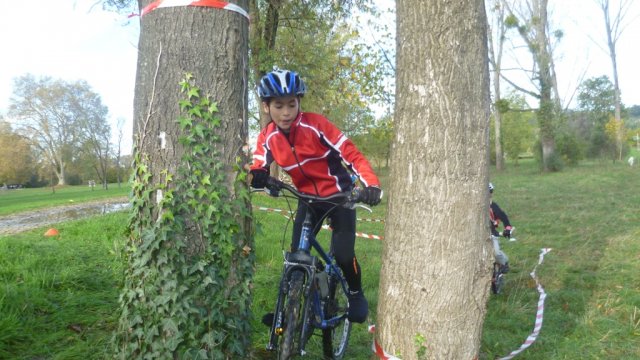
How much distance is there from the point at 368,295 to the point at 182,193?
3.20 m

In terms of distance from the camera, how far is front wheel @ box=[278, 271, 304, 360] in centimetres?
280

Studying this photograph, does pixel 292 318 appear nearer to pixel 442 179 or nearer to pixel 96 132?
pixel 442 179

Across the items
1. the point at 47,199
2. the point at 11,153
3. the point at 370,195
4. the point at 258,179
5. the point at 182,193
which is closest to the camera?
the point at 182,193

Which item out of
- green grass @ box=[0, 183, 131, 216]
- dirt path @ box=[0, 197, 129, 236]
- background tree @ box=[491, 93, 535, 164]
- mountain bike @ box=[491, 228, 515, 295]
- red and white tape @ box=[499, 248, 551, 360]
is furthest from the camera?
background tree @ box=[491, 93, 535, 164]

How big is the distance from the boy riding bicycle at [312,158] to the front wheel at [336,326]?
9 centimetres

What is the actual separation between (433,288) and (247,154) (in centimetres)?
140

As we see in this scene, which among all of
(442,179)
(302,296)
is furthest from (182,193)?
(442,179)

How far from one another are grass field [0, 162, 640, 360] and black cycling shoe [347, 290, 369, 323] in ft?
1.39

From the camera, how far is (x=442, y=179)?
101 inches

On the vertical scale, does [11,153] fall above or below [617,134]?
below

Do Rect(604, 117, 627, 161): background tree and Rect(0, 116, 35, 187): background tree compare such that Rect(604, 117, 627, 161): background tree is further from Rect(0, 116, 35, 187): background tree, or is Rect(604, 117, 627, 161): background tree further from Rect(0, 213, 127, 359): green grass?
Rect(0, 116, 35, 187): background tree

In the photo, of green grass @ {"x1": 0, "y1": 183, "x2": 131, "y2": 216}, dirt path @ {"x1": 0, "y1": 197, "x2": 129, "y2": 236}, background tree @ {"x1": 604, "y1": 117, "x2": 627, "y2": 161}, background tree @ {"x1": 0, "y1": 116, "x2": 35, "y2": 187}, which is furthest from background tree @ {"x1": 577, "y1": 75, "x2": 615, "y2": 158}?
background tree @ {"x1": 0, "y1": 116, "x2": 35, "y2": 187}

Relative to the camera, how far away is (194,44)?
9.21 feet

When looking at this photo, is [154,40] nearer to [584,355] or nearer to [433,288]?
[433,288]
